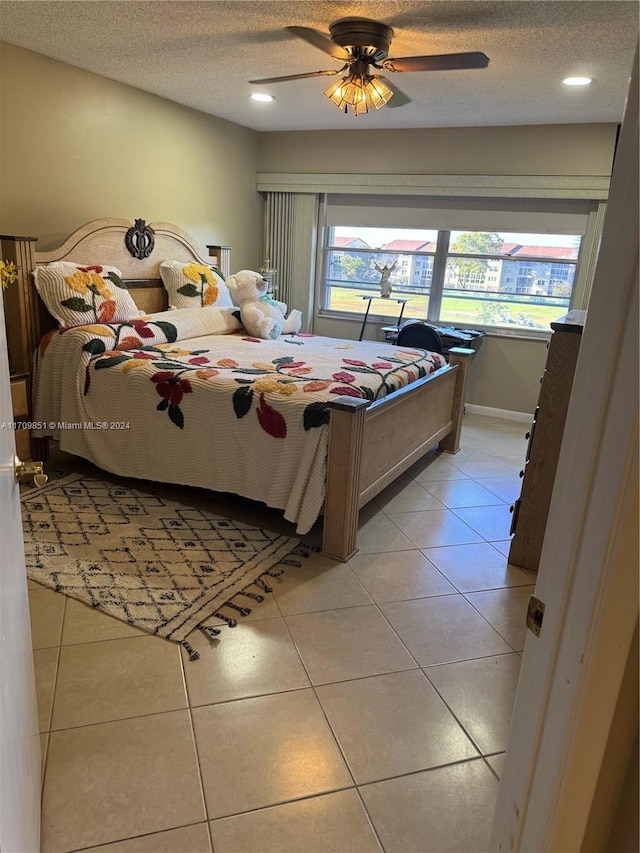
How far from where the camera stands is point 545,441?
2.63 metres

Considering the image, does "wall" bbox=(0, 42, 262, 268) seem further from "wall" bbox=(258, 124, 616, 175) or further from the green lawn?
the green lawn

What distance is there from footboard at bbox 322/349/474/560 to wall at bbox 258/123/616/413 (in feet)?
4.80

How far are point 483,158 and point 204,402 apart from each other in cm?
342

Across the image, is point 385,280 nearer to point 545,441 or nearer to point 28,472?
point 545,441

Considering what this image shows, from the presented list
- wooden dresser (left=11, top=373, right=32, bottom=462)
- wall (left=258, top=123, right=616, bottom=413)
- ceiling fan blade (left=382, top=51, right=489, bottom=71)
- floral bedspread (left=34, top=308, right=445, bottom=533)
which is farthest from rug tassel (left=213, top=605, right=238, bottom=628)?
wall (left=258, top=123, right=616, bottom=413)

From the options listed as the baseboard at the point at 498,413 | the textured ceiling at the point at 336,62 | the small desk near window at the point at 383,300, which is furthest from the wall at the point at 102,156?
the baseboard at the point at 498,413

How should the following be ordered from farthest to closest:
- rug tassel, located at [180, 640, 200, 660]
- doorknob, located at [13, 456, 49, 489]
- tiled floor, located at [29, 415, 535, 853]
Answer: rug tassel, located at [180, 640, 200, 660], tiled floor, located at [29, 415, 535, 853], doorknob, located at [13, 456, 49, 489]

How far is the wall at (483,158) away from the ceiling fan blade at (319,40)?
2.39 meters

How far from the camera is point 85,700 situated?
1822mm

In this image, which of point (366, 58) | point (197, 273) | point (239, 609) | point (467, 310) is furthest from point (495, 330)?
point (239, 609)

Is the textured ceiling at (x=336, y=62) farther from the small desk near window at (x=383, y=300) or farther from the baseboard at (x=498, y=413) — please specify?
the baseboard at (x=498, y=413)

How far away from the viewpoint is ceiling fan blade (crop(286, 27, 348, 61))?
2.54 meters

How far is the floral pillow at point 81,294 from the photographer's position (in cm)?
343

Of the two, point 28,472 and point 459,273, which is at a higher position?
point 459,273
